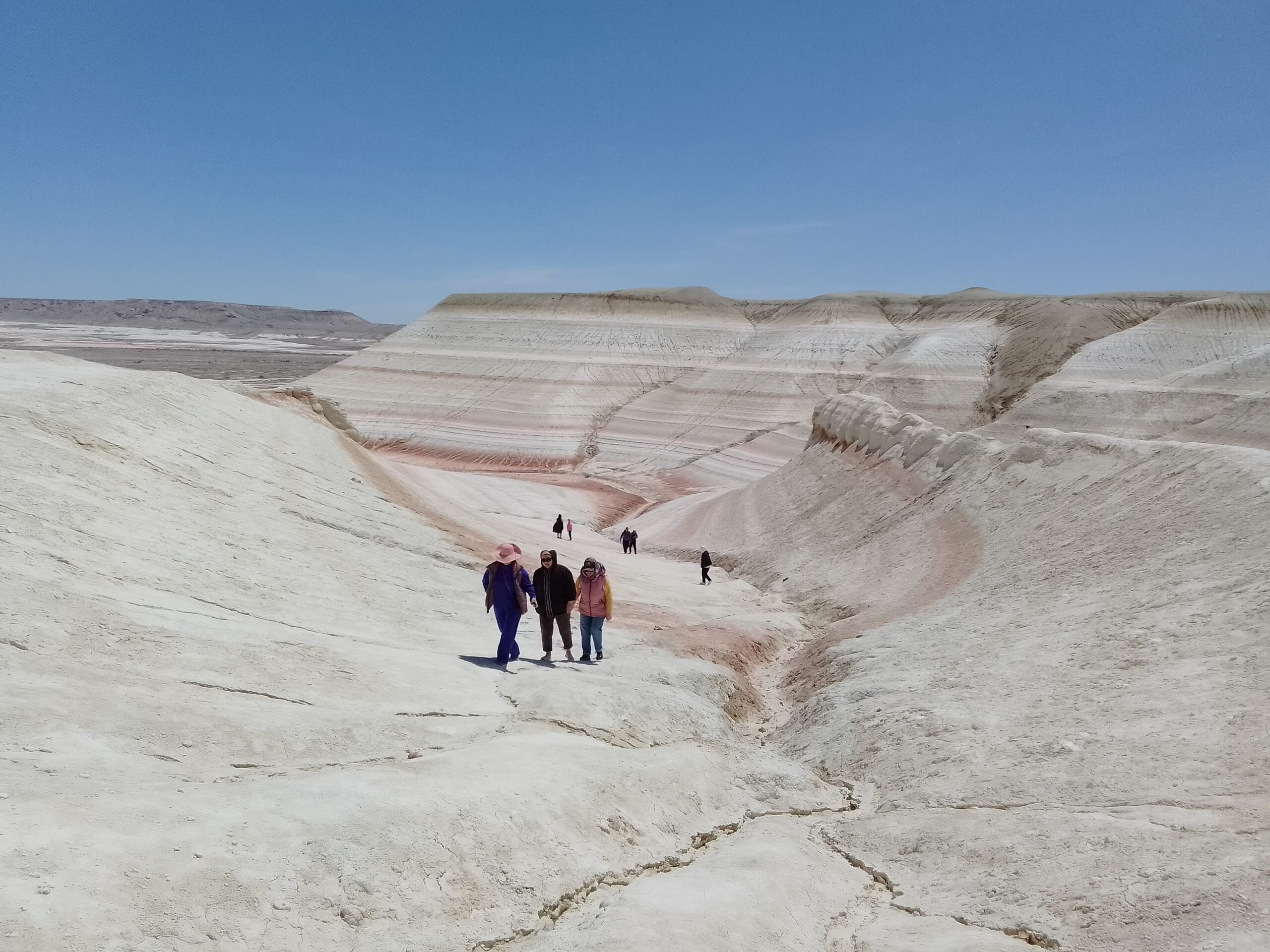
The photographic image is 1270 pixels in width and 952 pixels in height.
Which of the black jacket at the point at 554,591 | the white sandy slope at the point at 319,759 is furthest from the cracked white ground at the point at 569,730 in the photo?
the black jacket at the point at 554,591

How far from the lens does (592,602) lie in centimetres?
982

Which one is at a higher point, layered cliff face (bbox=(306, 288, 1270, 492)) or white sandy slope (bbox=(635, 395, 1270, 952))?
layered cliff face (bbox=(306, 288, 1270, 492))

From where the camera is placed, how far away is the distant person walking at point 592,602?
32.0ft

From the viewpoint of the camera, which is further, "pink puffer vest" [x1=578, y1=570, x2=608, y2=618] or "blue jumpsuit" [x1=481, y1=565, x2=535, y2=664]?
"pink puffer vest" [x1=578, y1=570, x2=608, y2=618]

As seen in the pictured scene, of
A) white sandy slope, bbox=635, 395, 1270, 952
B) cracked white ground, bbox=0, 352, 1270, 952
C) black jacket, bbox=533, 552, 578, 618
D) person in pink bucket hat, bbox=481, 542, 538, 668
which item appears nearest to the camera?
cracked white ground, bbox=0, 352, 1270, 952

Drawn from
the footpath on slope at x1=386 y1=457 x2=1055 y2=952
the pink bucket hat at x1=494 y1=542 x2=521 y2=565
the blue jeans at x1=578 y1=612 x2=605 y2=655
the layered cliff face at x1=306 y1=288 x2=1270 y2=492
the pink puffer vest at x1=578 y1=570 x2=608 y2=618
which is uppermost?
the layered cliff face at x1=306 y1=288 x2=1270 y2=492

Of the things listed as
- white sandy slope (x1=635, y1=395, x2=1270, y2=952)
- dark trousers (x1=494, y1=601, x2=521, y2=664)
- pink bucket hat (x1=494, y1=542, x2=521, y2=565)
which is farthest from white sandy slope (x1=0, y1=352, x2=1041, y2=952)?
pink bucket hat (x1=494, y1=542, x2=521, y2=565)

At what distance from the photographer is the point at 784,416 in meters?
58.2

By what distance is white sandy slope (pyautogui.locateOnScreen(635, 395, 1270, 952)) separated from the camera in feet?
16.9

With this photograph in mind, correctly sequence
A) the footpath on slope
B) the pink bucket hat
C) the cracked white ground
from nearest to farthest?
the cracked white ground, the footpath on slope, the pink bucket hat

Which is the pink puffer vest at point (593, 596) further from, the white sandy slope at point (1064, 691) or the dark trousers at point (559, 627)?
the white sandy slope at point (1064, 691)

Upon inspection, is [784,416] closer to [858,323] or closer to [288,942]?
[858,323]

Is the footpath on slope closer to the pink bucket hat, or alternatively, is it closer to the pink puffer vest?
the pink puffer vest

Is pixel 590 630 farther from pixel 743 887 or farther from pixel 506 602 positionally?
pixel 743 887
